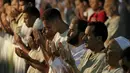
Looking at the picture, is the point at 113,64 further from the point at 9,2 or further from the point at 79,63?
the point at 9,2

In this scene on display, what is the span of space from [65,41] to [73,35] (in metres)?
0.21

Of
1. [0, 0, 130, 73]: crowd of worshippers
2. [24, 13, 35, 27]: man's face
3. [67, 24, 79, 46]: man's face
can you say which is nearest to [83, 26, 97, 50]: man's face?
[0, 0, 130, 73]: crowd of worshippers

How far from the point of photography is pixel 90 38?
32.0 feet

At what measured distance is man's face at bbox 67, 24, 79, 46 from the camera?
1049cm

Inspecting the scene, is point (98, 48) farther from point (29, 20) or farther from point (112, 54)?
point (29, 20)

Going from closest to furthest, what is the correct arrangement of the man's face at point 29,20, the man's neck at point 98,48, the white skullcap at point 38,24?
the man's neck at point 98,48 → the white skullcap at point 38,24 → the man's face at point 29,20

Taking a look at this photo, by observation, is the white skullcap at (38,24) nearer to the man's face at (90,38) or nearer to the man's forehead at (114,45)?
the man's face at (90,38)

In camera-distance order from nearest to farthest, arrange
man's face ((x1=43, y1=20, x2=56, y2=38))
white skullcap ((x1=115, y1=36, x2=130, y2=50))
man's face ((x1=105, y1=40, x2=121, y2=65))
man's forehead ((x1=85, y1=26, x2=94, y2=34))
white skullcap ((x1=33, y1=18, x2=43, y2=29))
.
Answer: man's face ((x1=105, y1=40, x2=121, y2=65)), white skullcap ((x1=115, y1=36, x2=130, y2=50)), man's forehead ((x1=85, y1=26, x2=94, y2=34)), man's face ((x1=43, y1=20, x2=56, y2=38)), white skullcap ((x1=33, y1=18, x2=43, y2=29))

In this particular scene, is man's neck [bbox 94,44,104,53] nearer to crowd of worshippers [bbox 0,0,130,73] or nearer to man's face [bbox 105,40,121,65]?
crowd of worshippers [bbox 0,0,130,73]

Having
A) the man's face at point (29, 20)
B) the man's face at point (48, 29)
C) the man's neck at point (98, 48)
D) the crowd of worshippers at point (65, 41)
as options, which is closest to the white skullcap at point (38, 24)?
the crowd of worshippers at point (65, 41)

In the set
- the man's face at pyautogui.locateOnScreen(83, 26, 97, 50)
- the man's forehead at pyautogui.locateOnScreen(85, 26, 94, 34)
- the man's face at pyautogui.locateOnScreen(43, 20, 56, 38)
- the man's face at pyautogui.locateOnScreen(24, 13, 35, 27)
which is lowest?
the man's face at pyautogui.locateOnScreen(83, 26, 97, 50)

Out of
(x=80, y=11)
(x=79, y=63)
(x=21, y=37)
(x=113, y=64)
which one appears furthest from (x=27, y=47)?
(x=80, y=11)

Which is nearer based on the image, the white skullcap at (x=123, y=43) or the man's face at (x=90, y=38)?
the white skullcap at (x=123, y=43)

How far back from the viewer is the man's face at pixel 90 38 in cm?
968
